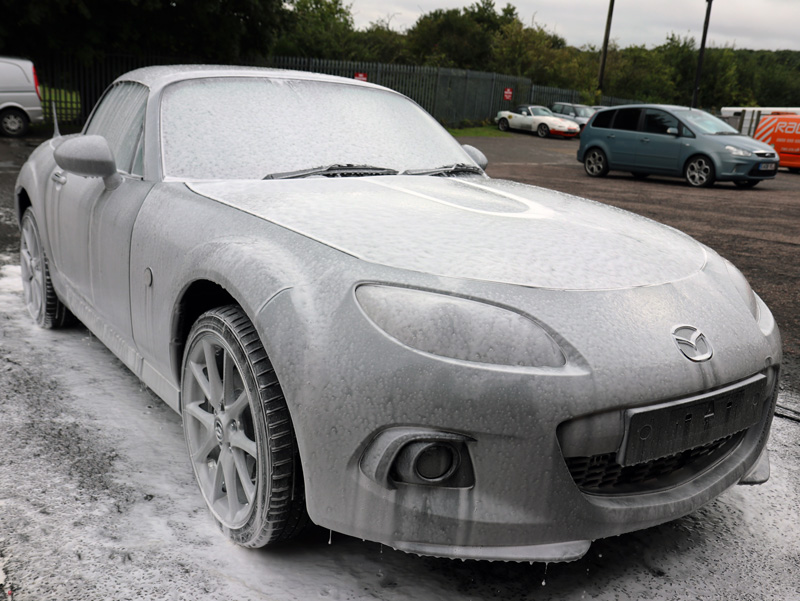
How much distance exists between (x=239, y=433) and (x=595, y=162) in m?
15.1

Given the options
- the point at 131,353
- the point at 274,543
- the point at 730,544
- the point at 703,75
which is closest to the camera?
the point at 274,543

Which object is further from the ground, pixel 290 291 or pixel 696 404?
pixel 290 291

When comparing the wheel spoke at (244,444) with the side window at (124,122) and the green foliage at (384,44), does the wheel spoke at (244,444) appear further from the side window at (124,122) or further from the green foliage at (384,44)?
the green foliage at (384,44)

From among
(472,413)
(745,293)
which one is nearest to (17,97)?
(745,293)

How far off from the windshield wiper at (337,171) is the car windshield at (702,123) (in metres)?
13.2

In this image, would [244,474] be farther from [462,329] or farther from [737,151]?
[737,151]

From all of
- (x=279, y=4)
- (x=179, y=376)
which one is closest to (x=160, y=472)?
(x=179, y=376)

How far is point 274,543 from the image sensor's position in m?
2.15

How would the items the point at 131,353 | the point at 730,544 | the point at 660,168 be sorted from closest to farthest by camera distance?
1. the point at 730,544
2. the point at 131,353
3. the point at 660,168

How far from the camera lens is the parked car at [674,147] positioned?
14.4m

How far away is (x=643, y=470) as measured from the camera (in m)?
2.01

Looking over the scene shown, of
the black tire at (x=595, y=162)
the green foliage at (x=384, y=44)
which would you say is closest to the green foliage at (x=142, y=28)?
the green foliage at (x=384, y=44)

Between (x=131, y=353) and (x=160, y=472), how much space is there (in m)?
0.52

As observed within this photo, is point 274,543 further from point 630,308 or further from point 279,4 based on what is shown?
point 279,4
